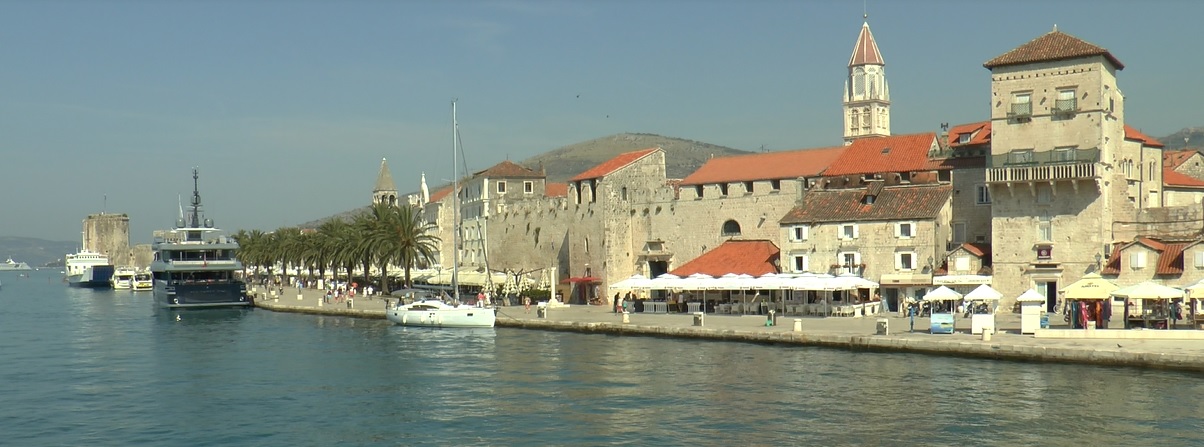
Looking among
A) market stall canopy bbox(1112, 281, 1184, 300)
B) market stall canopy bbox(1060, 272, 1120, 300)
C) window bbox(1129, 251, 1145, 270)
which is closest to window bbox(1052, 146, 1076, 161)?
window bbox(1129, 251, 1145, 270)

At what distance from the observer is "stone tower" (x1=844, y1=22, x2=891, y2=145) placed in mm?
117062

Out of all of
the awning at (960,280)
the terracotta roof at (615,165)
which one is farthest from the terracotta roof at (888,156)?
the terracotta roof at (615,165)

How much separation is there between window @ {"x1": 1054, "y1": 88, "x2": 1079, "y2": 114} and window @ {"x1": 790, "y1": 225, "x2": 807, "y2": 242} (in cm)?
1294

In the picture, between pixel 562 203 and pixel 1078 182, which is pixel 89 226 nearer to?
pixel 562 203

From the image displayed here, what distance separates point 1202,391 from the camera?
30.6 metres

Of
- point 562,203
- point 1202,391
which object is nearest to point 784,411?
point 1202,391

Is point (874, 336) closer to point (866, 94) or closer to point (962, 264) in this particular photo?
point (962, 264)

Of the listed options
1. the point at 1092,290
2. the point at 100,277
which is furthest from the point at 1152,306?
the point at 100,277

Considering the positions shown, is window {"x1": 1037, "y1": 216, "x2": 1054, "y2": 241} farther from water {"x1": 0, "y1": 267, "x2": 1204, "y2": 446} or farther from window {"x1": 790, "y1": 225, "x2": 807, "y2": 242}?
water {"x1": 0, "y1": 267, "x2": 1204, "y2": 446}

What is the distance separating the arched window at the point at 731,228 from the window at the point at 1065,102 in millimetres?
18414

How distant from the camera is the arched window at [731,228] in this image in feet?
201

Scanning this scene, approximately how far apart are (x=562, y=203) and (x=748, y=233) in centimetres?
1450

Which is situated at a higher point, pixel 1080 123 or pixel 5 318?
pixel 1080 123

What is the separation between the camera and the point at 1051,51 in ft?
157
